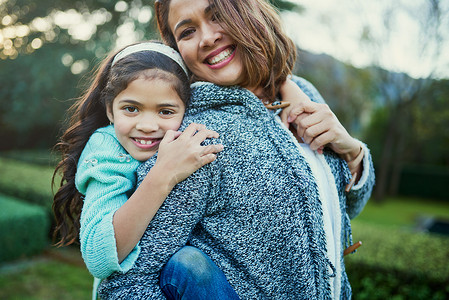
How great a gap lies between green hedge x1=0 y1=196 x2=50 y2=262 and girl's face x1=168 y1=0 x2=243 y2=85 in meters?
4.62

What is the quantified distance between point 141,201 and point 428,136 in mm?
17875

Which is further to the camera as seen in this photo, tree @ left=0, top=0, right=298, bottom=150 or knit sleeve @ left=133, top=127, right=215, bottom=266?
tree @ left=0, top=0, right=298, bottom=150

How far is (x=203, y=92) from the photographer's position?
4.94 feet

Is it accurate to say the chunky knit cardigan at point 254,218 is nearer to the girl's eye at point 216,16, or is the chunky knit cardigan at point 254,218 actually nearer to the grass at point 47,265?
the girl's eye at point 216,16

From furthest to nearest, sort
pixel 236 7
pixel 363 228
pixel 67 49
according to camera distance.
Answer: pixel 67 49
pixel 363 228
pixel 236 7

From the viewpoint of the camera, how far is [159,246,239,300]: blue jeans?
1.23 m

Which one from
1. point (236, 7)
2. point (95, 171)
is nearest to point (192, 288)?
point (95, 171)

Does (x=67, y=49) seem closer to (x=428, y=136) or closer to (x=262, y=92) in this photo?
(x=262, y=92)

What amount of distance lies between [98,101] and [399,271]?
133 inches

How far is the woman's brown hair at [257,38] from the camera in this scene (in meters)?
1.45

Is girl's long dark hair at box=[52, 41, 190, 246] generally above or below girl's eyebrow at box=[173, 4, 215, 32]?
below

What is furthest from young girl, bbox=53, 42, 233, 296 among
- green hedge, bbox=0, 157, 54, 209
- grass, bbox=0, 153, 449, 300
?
green hedge, bbox=0, 157, 54, 209

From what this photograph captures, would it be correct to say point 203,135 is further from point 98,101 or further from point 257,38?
point 98,101

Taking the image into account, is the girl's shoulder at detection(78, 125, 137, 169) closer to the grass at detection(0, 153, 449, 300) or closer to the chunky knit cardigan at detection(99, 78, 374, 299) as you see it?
the chunky knit cardigan at detection(99, 78, 374, 299)
